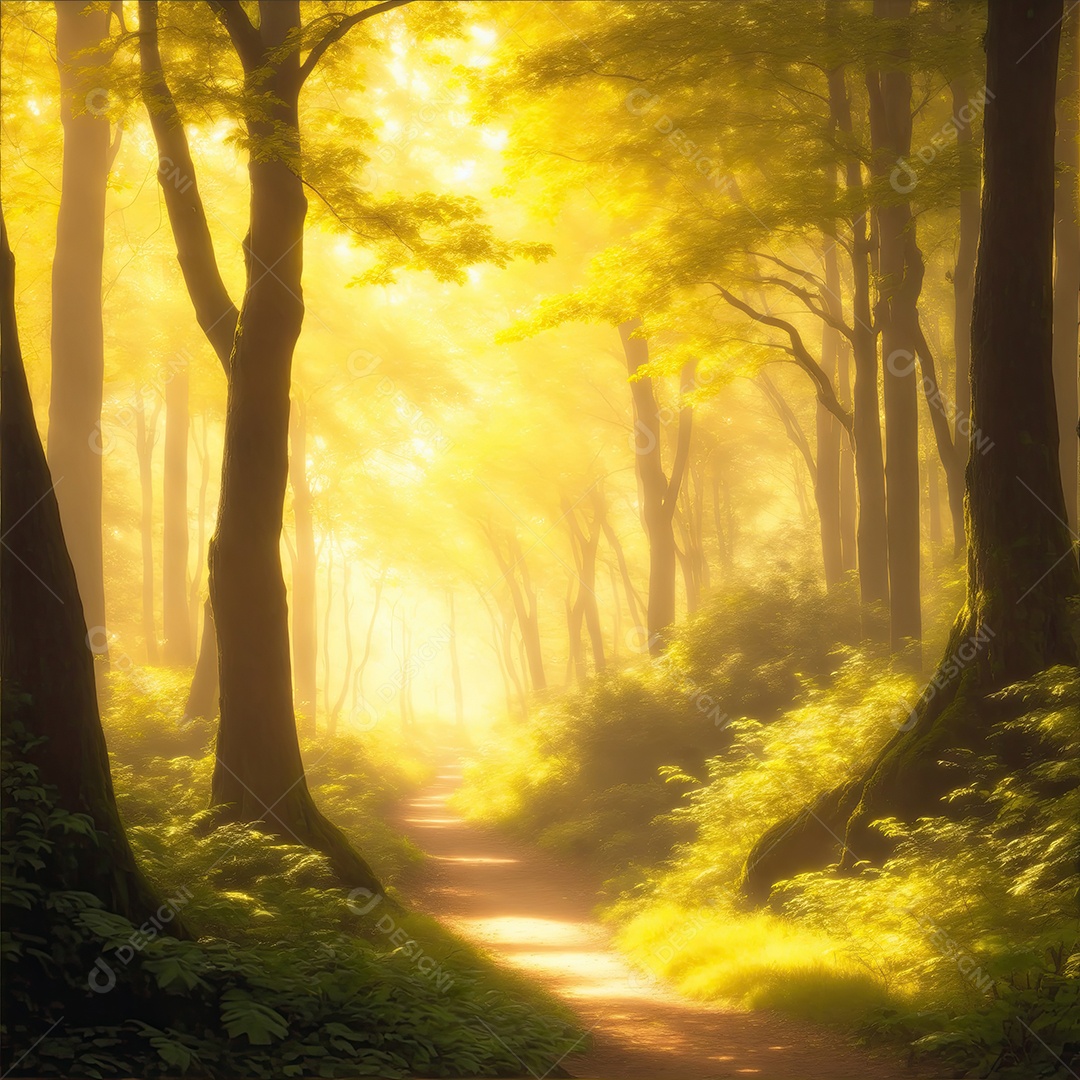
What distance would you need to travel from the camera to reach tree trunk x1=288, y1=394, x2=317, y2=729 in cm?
2833

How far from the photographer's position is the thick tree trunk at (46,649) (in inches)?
221

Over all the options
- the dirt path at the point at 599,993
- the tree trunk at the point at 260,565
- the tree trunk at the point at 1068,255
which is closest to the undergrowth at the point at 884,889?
the dirt path at the point at 599,993

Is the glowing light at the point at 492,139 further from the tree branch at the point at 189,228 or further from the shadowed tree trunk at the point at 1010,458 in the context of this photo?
the shadowed tree trunk at the point at 1010,458

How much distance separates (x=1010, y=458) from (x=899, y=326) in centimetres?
578

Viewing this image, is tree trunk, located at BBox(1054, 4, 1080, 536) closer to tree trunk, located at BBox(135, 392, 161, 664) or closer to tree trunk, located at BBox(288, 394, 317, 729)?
tree trunk, located at BBox(288, 394, 317, 729)

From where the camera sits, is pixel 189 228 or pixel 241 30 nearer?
pixel 241 30

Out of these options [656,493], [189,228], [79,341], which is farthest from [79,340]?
[656,493]

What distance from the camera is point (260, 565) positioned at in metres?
10.1

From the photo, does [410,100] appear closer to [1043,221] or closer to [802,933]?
[1043,221]

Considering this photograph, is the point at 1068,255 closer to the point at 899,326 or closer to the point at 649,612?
the point at 899,326

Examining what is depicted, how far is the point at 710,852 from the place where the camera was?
12086 mm

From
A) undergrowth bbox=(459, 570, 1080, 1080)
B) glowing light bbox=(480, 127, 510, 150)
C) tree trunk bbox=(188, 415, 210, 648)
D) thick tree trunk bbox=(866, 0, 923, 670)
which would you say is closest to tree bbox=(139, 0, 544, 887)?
undergrowth bbox=(459, 570, 1080, 1080)

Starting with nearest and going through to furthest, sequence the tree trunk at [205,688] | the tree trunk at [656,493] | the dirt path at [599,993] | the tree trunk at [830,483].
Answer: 1. the dirt path at [599,993]
2. the tree trunk at [205,688]
3. the tree trunk at [656,493]
4. the tree trunk at [830,483]

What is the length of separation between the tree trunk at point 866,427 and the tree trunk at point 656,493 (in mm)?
6806
